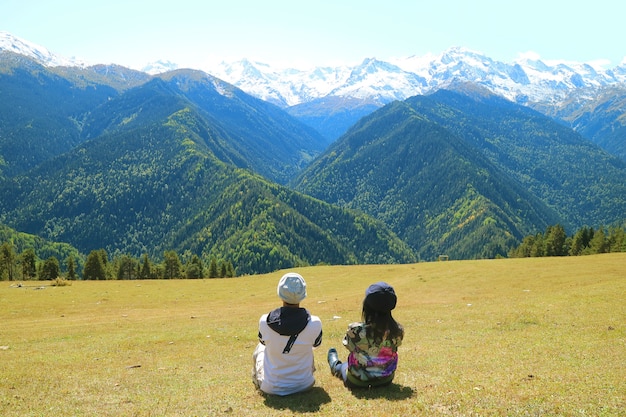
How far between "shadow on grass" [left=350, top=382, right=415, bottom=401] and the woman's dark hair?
1498mm

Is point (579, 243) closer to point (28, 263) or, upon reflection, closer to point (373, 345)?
point (373, 345)

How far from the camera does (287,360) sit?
12.5m

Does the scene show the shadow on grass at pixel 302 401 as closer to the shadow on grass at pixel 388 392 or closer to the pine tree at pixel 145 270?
the shadow on grass at pixel 388 392

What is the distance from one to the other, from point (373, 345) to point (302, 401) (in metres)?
2.53

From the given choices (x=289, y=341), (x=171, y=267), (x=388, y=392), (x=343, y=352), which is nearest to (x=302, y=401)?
(x=289, y=341)

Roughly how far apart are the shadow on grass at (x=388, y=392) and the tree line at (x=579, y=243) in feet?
258

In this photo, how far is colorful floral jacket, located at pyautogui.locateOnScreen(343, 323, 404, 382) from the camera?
12.6 meters

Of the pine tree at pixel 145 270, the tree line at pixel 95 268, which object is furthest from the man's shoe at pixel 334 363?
the pine tree at pixel 145 270

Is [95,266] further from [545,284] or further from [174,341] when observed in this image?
[545,284]

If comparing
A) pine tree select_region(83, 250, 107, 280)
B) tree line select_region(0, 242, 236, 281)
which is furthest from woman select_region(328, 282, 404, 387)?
pine tree select_region(83, 250, 107, 280)

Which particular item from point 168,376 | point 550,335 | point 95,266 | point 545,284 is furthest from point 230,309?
point 95,266

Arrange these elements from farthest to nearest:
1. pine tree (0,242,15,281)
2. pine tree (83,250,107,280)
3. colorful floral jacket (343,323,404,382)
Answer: pine tree (83,250,107,280) < pine tree (0,242,15,281) < colorful floral jacket (343,323,404,382)

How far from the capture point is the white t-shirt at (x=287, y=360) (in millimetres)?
12336

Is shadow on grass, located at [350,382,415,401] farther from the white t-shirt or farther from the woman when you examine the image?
the white t-shirt
